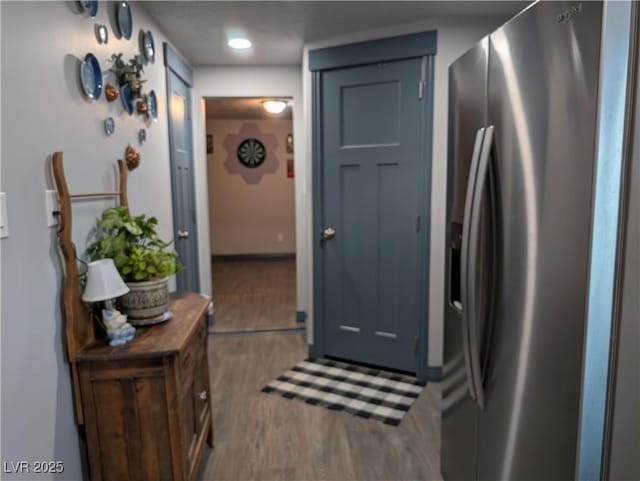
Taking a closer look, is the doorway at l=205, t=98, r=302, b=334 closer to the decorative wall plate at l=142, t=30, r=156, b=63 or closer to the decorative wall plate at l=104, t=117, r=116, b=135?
the decorative wall plate at l=142, t=30, r=156, b=63

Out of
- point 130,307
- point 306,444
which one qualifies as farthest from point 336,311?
point 130,307

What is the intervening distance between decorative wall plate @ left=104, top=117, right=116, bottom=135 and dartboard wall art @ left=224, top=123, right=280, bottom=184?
510 cm

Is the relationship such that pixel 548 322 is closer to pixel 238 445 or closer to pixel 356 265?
pixel 238 445

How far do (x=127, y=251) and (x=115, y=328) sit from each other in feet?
0.99

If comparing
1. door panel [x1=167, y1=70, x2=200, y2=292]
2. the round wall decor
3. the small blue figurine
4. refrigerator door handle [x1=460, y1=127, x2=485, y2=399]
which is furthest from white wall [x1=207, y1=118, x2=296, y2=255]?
refrigerator door handle [x1=460, y1=127, x2=485, y2=399]

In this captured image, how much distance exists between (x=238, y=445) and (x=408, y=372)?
1.28 meters

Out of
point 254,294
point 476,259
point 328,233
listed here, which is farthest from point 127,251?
point 254,294

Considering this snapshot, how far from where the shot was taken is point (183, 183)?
338cm

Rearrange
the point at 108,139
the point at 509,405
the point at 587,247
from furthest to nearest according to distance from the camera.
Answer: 1. the point at 108,139
2. the point at 509,405
3. the point at 587,247

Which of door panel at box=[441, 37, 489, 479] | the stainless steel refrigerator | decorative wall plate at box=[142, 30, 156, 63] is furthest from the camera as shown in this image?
decorative wall plate at box=[142, 30, 156, 63]

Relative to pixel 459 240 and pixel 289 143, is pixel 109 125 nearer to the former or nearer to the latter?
pixel 459 240

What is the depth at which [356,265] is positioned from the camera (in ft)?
10.2

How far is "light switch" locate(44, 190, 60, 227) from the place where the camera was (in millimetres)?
1418

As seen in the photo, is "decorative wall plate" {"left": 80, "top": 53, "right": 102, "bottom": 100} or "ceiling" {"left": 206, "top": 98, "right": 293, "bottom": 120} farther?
"ceiling" {"left": 206, "top": 98, "right": 293, "bottom": 120}
